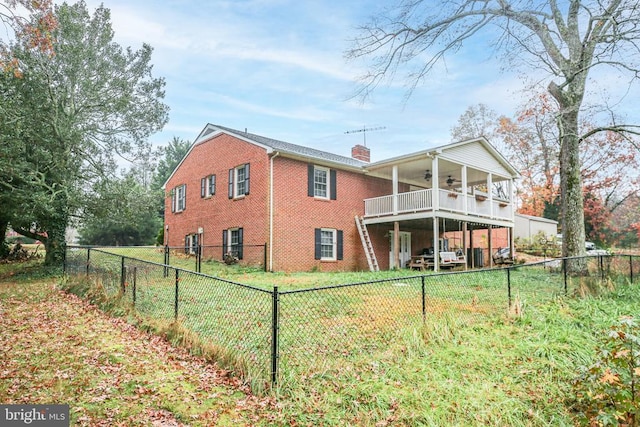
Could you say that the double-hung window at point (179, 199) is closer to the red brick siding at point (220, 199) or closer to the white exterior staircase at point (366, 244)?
the red brick siding at point (220, 199)

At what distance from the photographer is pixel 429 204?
1572 cm

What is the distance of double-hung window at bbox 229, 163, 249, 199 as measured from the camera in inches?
639

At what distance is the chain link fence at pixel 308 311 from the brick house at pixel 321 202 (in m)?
6.41

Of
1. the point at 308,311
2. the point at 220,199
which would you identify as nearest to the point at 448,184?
the point at 220,199

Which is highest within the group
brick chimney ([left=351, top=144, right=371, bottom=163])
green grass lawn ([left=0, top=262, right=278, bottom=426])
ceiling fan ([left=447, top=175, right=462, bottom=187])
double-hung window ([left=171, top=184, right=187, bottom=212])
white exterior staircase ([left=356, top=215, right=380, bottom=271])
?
brick chimney ([left=351, top=144, right=371, bottom=163])

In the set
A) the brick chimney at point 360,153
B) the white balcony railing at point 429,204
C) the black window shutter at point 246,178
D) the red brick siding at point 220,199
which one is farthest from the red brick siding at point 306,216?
the brick chimney at point 360,153

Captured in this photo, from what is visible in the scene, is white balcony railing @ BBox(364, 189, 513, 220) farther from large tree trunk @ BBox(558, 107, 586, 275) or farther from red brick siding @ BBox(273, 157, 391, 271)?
large tree trunk @ BBox(558, 107, 586, 275)

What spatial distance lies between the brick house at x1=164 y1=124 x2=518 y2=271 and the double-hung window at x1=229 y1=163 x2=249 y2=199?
0.04 meters

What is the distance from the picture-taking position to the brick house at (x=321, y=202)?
15.2 meters

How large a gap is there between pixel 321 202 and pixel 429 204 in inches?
168

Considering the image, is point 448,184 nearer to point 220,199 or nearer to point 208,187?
point 220,199

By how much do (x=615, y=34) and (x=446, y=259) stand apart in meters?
8.98

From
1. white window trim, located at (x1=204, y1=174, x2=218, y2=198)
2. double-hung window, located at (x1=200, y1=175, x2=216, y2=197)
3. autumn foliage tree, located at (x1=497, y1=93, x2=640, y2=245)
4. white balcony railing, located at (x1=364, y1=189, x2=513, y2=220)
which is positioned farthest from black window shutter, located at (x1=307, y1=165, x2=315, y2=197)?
autumn foliage tree, located at (x1=497, y1=93, x2=640, y2=245)

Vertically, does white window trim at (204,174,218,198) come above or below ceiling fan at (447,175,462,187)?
below
